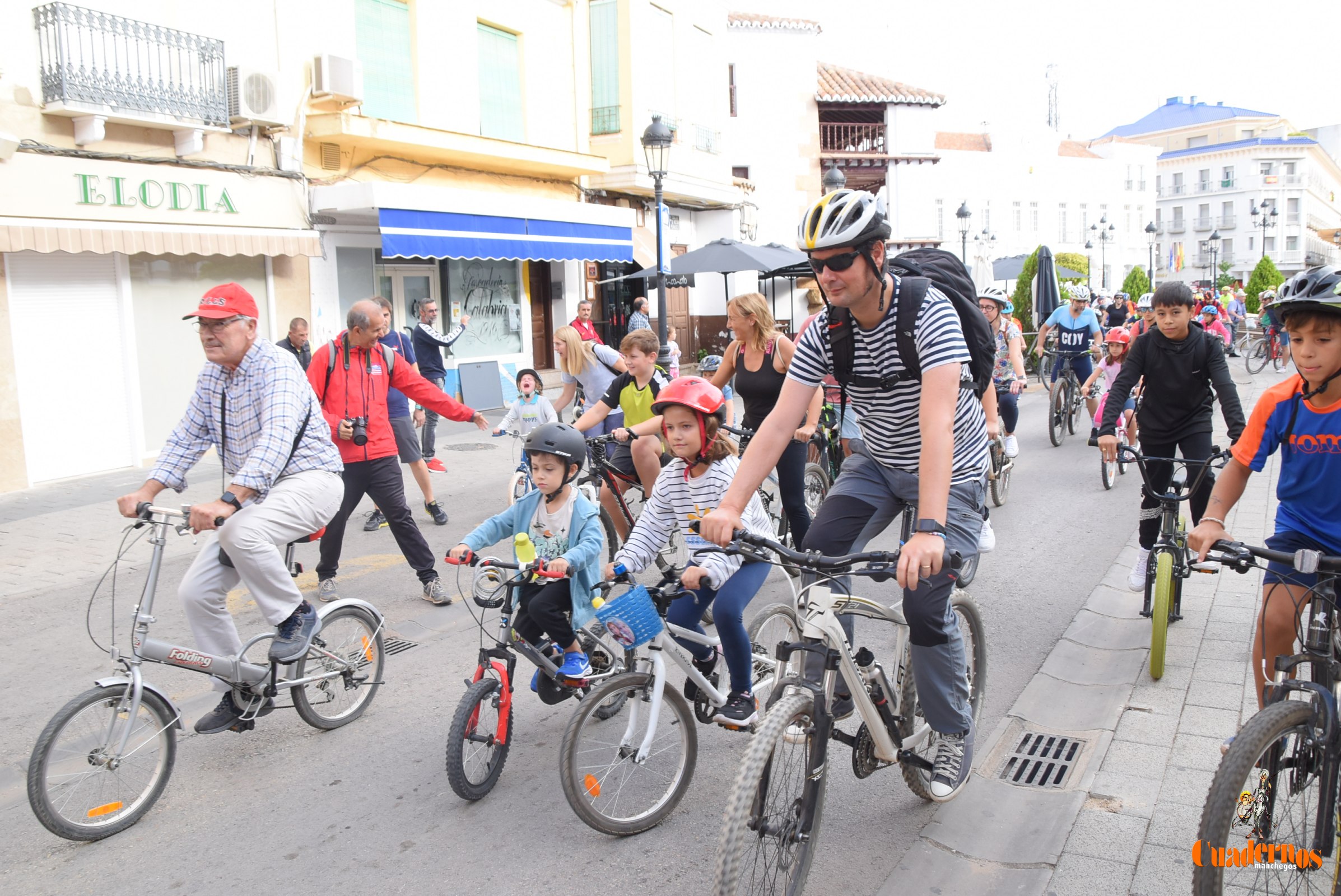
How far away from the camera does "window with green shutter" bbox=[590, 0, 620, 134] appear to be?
2025 cm

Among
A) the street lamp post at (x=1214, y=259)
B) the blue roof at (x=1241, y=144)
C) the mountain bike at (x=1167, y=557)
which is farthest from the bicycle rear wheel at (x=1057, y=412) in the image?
the blue roof at (x=1241, y=144)

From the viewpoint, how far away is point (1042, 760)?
4277 millimetres

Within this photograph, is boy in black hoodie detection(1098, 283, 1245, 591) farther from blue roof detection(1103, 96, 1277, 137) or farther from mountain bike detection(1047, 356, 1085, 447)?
blue roof detection(1103, 96, 1277, 137)

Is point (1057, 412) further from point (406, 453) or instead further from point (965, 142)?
point (965, 142)

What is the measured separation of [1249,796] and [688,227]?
2321 cm

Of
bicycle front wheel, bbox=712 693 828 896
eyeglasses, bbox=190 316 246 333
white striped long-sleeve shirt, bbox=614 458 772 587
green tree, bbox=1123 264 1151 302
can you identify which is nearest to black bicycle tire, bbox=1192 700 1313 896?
bicycle front wheel, bbox=712 693 828 896

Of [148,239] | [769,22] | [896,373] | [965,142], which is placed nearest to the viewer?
[896,373]

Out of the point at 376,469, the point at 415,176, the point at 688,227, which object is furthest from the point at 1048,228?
the point at 376,469

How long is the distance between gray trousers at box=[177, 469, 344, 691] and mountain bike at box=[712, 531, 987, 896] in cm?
224

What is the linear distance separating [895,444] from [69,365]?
38.3 feet

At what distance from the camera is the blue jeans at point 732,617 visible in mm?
3971

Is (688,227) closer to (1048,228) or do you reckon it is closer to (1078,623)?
(1078,623)

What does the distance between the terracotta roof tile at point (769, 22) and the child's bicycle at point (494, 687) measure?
2979 cm

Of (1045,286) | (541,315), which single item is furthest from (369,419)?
(1045,286)
